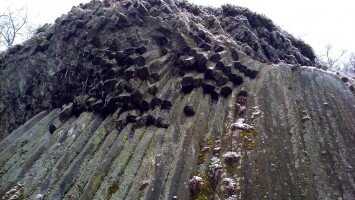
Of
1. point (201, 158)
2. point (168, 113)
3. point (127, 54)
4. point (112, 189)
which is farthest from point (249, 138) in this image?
point (127, 54)

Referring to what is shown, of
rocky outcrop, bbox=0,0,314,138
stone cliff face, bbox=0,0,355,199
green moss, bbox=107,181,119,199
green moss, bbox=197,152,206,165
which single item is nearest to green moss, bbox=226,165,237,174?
stone cliff face, bbox=0,0,355,199

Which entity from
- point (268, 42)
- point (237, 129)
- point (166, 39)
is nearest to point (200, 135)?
point (237, 129)

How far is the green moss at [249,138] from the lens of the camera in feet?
31.9

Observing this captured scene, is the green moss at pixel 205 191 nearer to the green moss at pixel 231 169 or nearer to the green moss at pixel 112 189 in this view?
the green moss at pixel 231 169

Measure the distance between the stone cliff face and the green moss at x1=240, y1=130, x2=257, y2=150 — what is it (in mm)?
48

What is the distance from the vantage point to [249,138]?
10.0m

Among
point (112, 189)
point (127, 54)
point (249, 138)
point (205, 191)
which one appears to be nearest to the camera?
point (205, 191)

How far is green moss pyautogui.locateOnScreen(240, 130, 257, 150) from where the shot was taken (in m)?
9.72

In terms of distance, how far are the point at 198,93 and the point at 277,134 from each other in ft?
→ 10.7

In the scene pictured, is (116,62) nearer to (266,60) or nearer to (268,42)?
(266,60)

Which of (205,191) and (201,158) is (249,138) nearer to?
(201,158)

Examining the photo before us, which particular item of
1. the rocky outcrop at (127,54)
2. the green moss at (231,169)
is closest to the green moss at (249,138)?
the green moss at (231,169)

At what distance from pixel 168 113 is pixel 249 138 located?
286 cm

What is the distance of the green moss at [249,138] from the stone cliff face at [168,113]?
5cm
